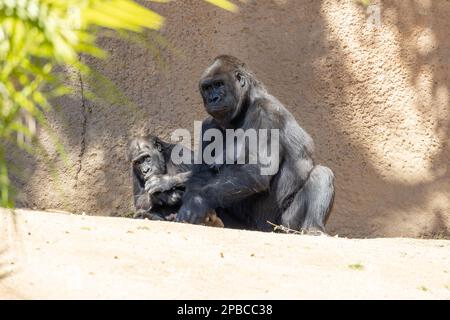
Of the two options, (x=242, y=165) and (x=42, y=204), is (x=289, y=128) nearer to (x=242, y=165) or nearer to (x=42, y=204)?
(x=242, y=165)

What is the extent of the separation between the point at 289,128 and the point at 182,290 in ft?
11.8

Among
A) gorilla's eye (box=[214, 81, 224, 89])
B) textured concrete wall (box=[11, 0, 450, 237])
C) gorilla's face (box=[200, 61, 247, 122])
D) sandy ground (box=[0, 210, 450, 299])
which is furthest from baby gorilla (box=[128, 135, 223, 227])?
sandy ground (box=[0, 210, 450, 299])

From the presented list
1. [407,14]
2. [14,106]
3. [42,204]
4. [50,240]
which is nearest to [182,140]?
[42,204]

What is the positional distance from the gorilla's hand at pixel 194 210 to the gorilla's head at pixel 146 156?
2.23ft

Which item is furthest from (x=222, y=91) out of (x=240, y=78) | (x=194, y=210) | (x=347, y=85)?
(x=347, y=85)

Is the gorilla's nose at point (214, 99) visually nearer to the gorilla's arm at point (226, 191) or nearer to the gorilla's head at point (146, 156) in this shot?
the gorilla's arm at point (226, 191)

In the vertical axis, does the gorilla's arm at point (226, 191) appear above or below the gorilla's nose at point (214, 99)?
below

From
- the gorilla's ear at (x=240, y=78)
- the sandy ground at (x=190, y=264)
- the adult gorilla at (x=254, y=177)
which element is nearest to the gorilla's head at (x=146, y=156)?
the adult gorilla at (x=254, y=177)

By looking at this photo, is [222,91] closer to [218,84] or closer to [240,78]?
[218,84]

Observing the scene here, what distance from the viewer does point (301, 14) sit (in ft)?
29.1

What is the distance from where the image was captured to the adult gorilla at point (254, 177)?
7.05 metres

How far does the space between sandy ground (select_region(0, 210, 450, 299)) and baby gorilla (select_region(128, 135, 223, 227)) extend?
2.13 metres

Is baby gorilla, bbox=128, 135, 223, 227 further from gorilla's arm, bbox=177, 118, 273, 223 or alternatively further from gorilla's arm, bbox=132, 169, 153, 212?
gorilla's arm, bbox=177, 118, 273, 223

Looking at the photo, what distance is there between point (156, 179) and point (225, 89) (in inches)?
35.4
